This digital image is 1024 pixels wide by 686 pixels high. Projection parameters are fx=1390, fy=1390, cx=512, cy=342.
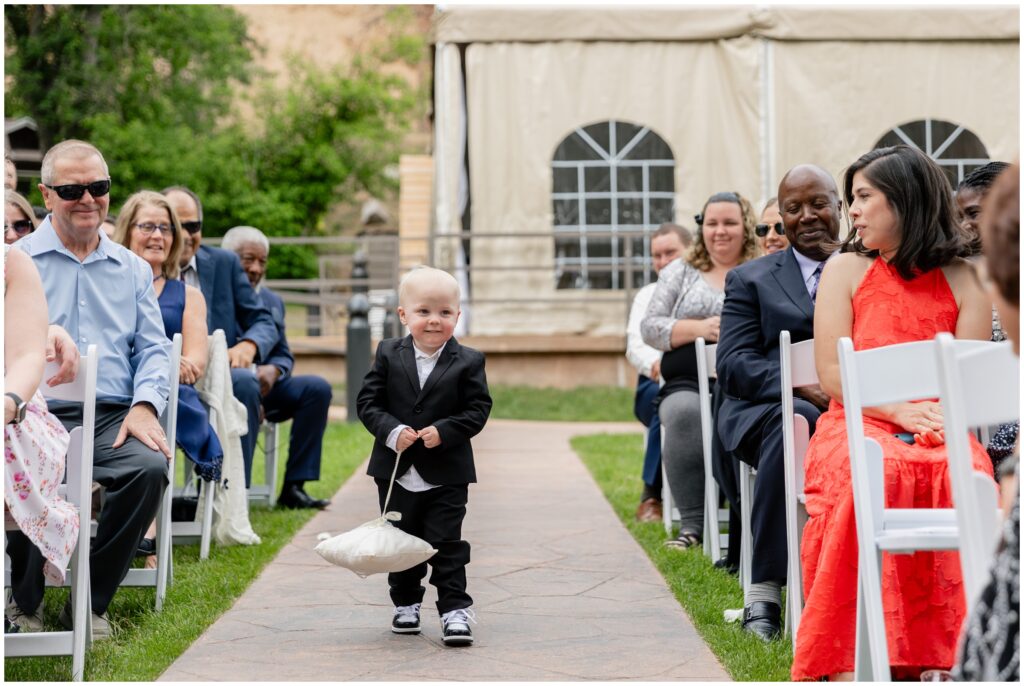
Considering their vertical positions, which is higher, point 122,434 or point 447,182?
point 447,182

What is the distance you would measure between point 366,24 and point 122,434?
41.0 m

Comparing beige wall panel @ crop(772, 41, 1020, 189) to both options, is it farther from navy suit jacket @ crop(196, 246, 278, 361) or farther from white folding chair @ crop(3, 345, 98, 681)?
white folding chair @ crop(3, 345, 98, 681)

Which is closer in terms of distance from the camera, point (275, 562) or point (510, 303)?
point (275, 562)

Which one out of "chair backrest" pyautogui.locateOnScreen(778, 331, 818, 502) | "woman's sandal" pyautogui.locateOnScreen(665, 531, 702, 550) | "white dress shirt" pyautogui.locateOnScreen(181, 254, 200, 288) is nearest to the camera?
"chair backrest" pyautogui.locateOnScreen(778, 331, 818, 502)

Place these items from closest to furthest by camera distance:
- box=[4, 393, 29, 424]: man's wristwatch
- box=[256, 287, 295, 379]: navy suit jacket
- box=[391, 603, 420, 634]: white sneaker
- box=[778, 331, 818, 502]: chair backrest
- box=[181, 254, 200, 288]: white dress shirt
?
box=[4, 393, 29, 424]: man's wristwatch
box=[778, 331, 818, 502]: chair backrest
box=[391, 603, 420, 634]: white sneaker
box=[181, 254, 200, 288]: white dress shirt
box=[256, 287, 295, 379]: navy suit jacket

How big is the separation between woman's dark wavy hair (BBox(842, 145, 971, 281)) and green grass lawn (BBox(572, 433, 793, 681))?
1357 millimetres

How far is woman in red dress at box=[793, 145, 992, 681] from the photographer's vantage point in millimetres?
4137

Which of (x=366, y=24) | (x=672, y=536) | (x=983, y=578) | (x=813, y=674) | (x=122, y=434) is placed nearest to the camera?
(x=983, y=578)

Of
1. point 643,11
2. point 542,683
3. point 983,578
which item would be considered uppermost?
point 643,11

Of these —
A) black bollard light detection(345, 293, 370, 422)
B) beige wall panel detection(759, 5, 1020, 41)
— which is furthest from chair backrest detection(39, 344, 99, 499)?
beige wall panel detection(759, 5, 1020, 41)

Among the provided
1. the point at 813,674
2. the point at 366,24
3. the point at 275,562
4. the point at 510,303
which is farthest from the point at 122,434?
the point at 366,24

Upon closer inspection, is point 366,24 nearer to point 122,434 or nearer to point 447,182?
point 447,182

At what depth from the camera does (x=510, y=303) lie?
659 inches

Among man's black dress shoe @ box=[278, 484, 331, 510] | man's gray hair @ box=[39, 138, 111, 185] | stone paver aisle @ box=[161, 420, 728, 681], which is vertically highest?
man's gray hair @ box=[39, 138, 111, 185]
